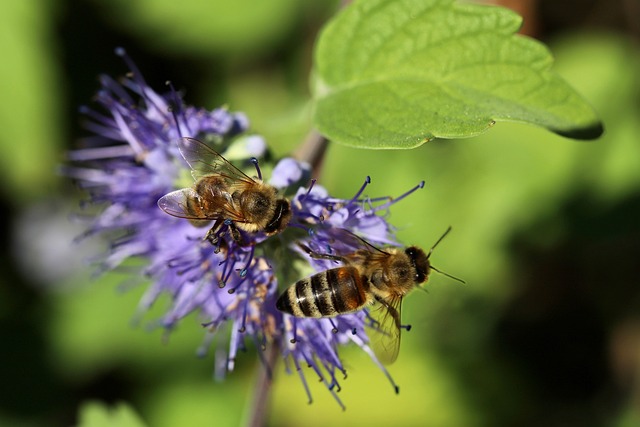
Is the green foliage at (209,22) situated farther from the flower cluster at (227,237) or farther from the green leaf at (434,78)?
the green leaf at (434,78)

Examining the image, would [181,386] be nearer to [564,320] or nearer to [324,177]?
[324,177]

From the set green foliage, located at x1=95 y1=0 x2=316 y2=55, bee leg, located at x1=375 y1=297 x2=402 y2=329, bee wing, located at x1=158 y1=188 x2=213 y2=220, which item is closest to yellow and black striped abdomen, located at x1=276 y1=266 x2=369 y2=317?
bee leg, located at x1=375 y1=297 x2=402 y2=329

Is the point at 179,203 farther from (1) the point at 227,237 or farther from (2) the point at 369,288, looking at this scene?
(2) the point at 369,288

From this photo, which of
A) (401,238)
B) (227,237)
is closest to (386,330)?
(227,237)

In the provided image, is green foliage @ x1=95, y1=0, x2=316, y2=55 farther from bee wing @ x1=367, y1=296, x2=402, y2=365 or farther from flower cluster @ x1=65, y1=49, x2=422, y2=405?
bee wing @ x1=367, y1=296, x2=402, y2=365

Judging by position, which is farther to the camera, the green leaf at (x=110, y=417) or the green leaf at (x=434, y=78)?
the green leaf at (x=110, y=417)

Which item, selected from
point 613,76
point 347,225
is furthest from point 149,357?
point 613,76

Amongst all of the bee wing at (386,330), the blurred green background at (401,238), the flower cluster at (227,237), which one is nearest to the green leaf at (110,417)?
the flower cluster at (227,237)
